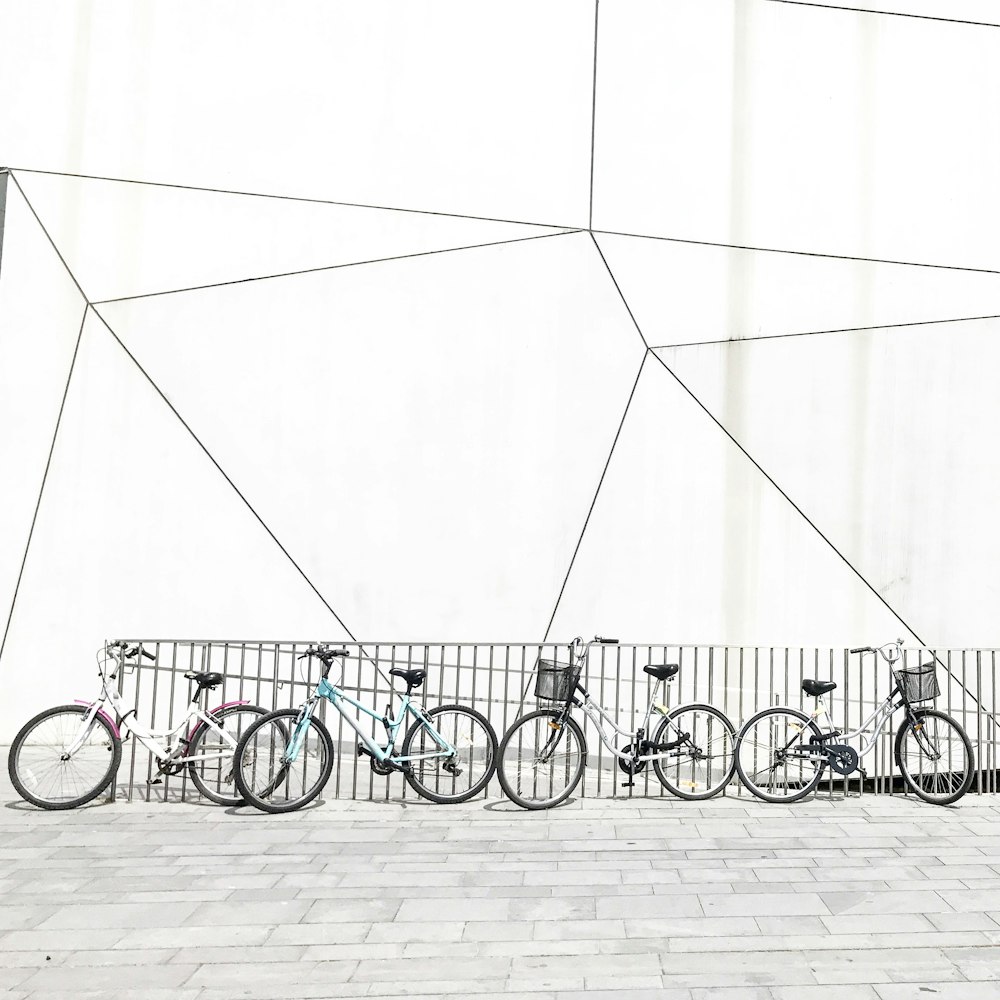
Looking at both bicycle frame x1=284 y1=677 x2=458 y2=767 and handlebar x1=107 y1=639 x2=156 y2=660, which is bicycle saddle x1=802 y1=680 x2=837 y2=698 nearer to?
bicycle frame x1=284 y1=677 x2=458 y2=767

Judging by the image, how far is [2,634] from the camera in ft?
29.7

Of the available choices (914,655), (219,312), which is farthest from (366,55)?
(914,655)

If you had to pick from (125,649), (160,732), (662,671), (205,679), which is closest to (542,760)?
(662,671)

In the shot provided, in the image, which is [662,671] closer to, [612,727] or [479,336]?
[612,727]

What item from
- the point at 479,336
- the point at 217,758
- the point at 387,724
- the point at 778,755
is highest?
the point at 479,336

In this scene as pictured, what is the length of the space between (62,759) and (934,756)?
5.68m

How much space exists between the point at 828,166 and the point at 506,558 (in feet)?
15.4

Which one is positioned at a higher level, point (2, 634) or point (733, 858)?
point (2, 634)

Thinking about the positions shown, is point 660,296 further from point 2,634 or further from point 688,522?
point 2,634

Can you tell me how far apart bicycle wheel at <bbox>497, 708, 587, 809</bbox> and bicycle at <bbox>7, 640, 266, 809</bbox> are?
1.69 m

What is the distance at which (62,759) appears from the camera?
6.59 meters

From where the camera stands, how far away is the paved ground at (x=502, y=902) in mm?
3836

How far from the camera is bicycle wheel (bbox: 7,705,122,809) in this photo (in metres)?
6.55

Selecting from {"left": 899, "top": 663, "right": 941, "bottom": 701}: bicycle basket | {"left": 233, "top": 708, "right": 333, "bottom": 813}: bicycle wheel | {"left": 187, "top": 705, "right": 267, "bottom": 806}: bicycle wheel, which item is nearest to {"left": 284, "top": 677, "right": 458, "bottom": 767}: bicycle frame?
{"left": 233, "top": 708, "right": 333, "bottom": 813}: bicycle wheel
